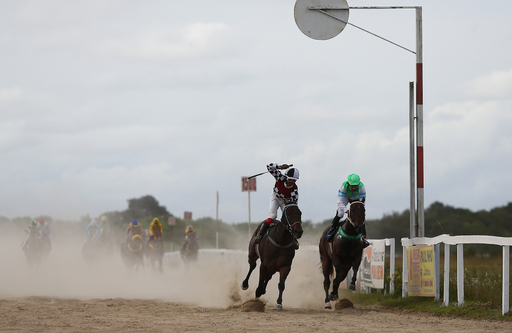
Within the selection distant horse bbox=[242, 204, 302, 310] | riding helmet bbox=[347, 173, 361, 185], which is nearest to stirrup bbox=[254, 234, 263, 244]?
distant horse bbox=[242, 204, 302, 310]

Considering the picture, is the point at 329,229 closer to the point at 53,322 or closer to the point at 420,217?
the point at 420,217

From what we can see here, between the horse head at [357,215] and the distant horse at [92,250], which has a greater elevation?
the horse head at [357,215]

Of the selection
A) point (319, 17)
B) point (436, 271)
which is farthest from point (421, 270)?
point (319, 17)

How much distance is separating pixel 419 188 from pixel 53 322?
7762mm

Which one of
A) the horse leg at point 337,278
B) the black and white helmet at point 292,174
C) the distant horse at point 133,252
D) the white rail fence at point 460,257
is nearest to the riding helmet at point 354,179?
the black and white helmet at point 292,174

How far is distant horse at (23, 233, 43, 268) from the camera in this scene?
84.6ft

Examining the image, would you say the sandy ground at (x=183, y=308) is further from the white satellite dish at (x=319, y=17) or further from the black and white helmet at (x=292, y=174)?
the white satellite dish at (x=319, y=17)

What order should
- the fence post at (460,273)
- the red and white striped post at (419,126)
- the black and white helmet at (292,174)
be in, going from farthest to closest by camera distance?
1. the red and white striped post at (419,126)
2. the black and white helmet at (292,174)
3. the fence post at (460,273)

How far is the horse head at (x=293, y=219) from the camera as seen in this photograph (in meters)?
11.4

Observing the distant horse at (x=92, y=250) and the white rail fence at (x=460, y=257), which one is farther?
the distant horse at (x=92, y=250)

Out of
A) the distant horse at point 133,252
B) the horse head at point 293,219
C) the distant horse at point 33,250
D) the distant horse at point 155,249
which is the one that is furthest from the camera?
the distant horse at point 155,249

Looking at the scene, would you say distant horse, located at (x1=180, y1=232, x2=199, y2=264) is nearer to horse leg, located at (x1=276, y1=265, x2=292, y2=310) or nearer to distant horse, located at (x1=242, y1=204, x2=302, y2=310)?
distant horse, located at (x1=242, y1=204, x2=302, y2=310)

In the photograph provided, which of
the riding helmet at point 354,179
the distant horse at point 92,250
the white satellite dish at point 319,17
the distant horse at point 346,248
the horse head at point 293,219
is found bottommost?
the distant horse at point 92,250

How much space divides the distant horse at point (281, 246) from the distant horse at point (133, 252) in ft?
43.3
